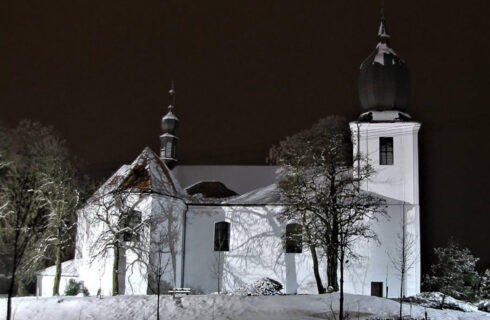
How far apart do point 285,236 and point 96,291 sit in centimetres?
935

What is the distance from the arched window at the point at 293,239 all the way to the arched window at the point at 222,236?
303 centimetres

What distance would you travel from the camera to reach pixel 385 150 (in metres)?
35.9

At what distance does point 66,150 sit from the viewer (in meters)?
34.9

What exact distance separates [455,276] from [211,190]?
1336 cm

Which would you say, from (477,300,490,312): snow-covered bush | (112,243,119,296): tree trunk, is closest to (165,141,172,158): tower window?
(112,243,119,296): tree trunk

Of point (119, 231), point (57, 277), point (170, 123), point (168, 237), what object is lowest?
point (57, 277)

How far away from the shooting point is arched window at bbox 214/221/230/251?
36.1 meters

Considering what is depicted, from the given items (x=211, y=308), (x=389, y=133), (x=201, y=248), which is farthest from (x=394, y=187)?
(x=211, y=308)

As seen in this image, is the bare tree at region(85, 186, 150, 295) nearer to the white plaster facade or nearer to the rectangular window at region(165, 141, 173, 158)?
the white plaster facade

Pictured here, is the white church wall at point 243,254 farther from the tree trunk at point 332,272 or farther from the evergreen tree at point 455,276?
the evergreen tree at point 455,276

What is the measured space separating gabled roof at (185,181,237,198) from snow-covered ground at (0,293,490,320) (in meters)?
11.8

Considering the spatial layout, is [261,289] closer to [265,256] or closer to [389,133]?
[265,256]

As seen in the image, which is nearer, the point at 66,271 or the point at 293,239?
the point at 293,239

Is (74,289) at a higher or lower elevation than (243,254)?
lower
